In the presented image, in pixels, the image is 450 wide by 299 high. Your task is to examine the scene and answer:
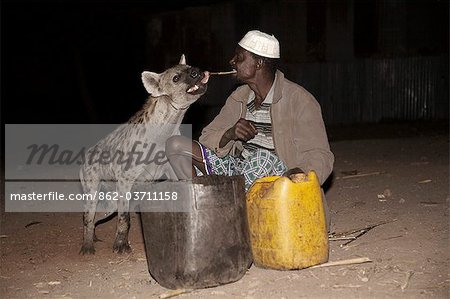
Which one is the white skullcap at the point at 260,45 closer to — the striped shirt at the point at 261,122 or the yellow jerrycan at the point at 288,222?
the striped shirt at the point at 261,122

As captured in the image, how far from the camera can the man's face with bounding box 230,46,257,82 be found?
378cm

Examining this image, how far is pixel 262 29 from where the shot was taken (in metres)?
14.4

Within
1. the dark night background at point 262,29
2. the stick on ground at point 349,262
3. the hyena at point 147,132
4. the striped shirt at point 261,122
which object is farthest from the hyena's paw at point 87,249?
the dark night background at point 262,29

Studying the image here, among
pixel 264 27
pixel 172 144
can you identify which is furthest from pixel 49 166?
pixel 264 27

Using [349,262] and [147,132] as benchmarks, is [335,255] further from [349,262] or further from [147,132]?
[147,132]

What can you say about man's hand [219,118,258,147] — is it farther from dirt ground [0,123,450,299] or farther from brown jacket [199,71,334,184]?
dirt ground [0,123,450,299]

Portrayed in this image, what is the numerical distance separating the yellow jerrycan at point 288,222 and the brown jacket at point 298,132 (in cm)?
30

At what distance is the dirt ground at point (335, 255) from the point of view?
3.17m

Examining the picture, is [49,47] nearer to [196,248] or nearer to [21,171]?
[21,171]

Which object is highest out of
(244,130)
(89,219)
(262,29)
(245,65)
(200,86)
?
(262,29)

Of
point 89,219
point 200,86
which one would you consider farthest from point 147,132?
point 89,219

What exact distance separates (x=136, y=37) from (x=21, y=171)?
11.0 m

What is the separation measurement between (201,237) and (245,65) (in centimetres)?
109

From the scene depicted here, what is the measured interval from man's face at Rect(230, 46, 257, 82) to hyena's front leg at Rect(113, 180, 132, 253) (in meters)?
1.08
